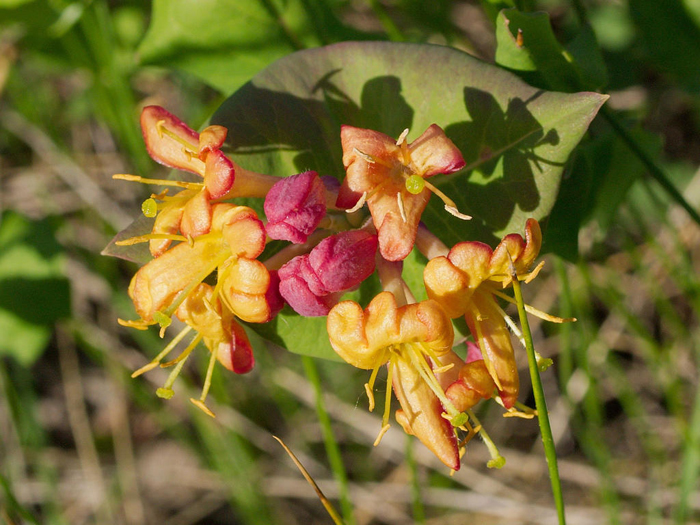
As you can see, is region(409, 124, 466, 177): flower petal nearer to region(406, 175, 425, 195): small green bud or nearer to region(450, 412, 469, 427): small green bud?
region(406, 175, 425, 195): small green bud

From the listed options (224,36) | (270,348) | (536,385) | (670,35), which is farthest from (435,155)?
(270,348)

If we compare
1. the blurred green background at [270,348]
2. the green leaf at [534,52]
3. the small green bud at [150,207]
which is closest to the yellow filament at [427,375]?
the small green bud at [150,207]

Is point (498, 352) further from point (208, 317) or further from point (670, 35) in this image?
point (670, 35)

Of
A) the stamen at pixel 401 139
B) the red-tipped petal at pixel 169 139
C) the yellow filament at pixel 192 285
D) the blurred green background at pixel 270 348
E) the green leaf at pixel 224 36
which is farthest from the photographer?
the blurred green background at pixel 270 348

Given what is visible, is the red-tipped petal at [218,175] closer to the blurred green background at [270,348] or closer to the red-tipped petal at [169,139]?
the red-tipped petal at [169,139]

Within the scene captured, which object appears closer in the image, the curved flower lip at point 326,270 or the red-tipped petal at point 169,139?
the curved flower lip at point 326,270

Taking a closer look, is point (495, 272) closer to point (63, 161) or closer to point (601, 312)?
point (601, 312)

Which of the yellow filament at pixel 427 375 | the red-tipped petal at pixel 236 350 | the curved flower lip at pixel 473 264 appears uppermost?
the curved flower lip at pixel 473 264
